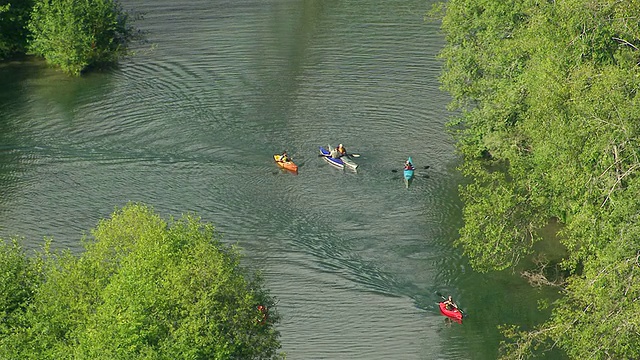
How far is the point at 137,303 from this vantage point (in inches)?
1316

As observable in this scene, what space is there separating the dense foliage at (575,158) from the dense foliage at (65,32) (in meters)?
33.9

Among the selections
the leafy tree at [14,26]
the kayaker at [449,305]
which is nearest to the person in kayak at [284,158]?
the kayaker at [449,305]

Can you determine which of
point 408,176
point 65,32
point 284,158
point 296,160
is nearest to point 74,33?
point 65,32

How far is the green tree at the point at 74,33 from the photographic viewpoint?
2852 inches

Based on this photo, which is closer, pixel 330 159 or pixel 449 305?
pixel 449 305

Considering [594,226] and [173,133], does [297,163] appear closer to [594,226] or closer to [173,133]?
[173,133]

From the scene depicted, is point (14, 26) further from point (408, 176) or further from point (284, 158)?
point (408, 176)

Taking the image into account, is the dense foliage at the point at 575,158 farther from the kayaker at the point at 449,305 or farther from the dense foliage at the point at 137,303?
the dense foliage at the point at 137,303

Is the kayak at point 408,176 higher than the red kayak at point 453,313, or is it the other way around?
the kayak at point 408,176

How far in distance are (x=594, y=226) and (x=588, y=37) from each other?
8.20 m

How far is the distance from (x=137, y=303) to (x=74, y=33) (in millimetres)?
43241

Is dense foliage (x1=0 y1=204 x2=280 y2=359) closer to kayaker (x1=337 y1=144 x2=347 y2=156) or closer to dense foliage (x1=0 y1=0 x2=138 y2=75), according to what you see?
kayaker (x1=337 y1=144 x2=347 y2=156)

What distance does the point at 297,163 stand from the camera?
5919 cm

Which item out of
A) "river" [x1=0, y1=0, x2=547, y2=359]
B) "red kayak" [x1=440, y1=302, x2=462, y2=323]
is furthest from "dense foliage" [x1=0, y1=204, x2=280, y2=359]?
"red kayak" [x1=440, y1=302, x2=462, y2=323]
